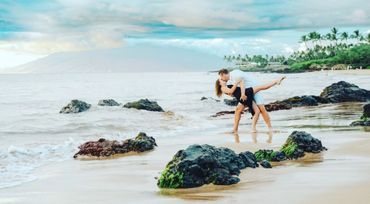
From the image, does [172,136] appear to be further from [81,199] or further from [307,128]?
[81,199]

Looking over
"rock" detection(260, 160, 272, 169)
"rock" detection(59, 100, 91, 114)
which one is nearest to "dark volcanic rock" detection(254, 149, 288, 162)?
"rock" detection(260, 160, 272, 169)

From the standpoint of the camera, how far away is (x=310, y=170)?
332 inches

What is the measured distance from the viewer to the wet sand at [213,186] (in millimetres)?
6645

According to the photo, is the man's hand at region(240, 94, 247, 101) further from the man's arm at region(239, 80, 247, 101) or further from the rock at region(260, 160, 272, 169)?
the rock at region(260, 160, 272, 169)

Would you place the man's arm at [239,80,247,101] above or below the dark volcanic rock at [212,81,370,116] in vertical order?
above

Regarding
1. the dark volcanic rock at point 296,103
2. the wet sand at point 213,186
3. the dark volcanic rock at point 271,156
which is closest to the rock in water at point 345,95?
the dark volcanic rock at point 296,103

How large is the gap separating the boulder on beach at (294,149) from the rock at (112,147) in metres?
3.43

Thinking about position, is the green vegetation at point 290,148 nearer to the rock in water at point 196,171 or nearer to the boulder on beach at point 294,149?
the boulder on beach at point 294,149

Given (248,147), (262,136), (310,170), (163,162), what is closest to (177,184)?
(310,170)

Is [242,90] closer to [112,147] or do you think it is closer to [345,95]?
[112,147]

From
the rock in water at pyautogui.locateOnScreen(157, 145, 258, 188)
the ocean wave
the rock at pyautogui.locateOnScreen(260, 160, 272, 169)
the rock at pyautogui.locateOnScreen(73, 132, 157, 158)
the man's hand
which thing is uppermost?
the man's hand

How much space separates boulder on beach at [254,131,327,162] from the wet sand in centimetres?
19

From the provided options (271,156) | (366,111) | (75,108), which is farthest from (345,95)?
(271,156)

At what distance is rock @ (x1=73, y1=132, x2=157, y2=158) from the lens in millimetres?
12258
